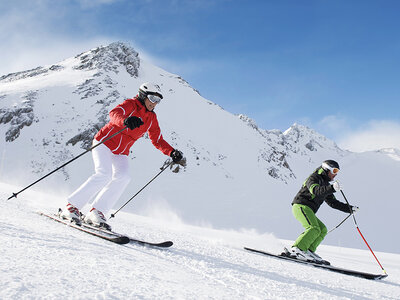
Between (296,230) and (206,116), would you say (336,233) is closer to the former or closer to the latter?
(296,230)

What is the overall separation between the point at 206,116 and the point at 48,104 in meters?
19.1

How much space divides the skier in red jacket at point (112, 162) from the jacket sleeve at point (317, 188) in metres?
2.73

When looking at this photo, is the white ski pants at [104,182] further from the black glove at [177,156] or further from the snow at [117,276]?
the snow at [117,276]

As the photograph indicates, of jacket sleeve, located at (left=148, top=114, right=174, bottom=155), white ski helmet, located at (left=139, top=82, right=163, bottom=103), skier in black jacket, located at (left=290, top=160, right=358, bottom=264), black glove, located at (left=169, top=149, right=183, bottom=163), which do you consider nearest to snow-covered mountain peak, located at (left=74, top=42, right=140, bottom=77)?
jacket sleeve, located at (left=148, top=114, right=174, bottom=155)

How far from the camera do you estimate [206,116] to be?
4231 cm

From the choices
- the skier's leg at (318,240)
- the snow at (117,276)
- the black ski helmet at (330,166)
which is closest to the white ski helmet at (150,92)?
the snow at (117,276)

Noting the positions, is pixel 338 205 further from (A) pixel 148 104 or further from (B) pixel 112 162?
(B) pixel 112 162

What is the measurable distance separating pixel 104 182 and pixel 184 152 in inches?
1055

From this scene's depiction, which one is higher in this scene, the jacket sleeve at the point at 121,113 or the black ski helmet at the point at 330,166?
the black ski helmet at the point at 330,166

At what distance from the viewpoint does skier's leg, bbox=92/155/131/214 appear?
170 inches

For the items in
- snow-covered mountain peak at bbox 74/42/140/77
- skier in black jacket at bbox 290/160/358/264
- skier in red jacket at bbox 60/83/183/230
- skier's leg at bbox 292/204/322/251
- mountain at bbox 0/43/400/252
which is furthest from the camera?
snow-covered mountain peak at bbox 74/42/140/77

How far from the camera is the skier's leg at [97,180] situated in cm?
423

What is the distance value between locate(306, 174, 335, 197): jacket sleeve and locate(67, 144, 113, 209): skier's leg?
309 centimetres

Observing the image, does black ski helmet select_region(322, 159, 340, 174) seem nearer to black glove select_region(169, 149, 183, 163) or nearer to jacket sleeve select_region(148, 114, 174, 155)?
black glove select_region(169, 149, 183, 163)
